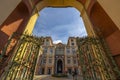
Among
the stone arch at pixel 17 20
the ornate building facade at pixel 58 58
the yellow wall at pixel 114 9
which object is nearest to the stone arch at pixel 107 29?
the yellow wall at pixel 114 9

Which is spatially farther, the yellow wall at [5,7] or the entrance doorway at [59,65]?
the entrance doorway at [59,65]

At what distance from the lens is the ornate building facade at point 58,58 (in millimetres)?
26703

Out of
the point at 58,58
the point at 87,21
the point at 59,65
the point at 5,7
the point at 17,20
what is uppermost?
the point at 58,58

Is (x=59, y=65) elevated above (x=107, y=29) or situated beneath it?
elevated above

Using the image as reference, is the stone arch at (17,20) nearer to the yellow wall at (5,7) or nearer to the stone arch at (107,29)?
the yellow wall at (5,7)

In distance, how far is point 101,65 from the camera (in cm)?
399

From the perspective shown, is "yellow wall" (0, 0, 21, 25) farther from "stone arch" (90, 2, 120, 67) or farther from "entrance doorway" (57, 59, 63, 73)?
"entrance doorway" (57, 59, 63, 73)

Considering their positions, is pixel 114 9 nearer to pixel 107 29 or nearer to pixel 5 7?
pixel 107 29

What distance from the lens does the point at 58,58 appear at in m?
29.0

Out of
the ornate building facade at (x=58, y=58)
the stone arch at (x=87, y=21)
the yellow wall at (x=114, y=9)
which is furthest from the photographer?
the ornate building facade at (x=58, y=58)

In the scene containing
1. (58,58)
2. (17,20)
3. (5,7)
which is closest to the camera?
(5,7)

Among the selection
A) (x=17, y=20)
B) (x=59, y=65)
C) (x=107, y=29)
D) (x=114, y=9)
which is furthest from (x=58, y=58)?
(x=114, y=9)

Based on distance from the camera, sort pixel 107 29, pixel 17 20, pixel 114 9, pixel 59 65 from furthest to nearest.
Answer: pixel 59 65, pixel 17 20, pixel 107 29, pixel 114 9

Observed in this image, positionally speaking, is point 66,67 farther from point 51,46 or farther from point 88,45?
point 88,45
